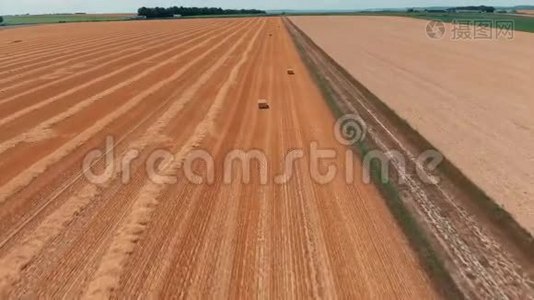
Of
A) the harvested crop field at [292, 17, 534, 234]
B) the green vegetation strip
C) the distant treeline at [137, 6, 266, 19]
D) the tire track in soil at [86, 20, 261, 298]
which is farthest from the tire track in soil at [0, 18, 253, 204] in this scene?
the distant treeline at [137, 6, 266, 19]

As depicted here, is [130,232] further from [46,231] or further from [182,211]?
[46,231]

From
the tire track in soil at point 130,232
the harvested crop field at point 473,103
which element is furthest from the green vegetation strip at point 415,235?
the tire track in soil at point 130,232

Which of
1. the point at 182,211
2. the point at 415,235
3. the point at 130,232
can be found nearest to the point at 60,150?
the point at 182,211

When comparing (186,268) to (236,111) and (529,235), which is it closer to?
(529,235)

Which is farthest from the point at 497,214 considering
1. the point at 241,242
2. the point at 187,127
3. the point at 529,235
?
the point at 187,127

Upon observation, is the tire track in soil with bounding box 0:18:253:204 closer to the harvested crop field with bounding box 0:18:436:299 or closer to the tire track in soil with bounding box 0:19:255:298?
the harvested crop field with bounding box 0:18:436:299
